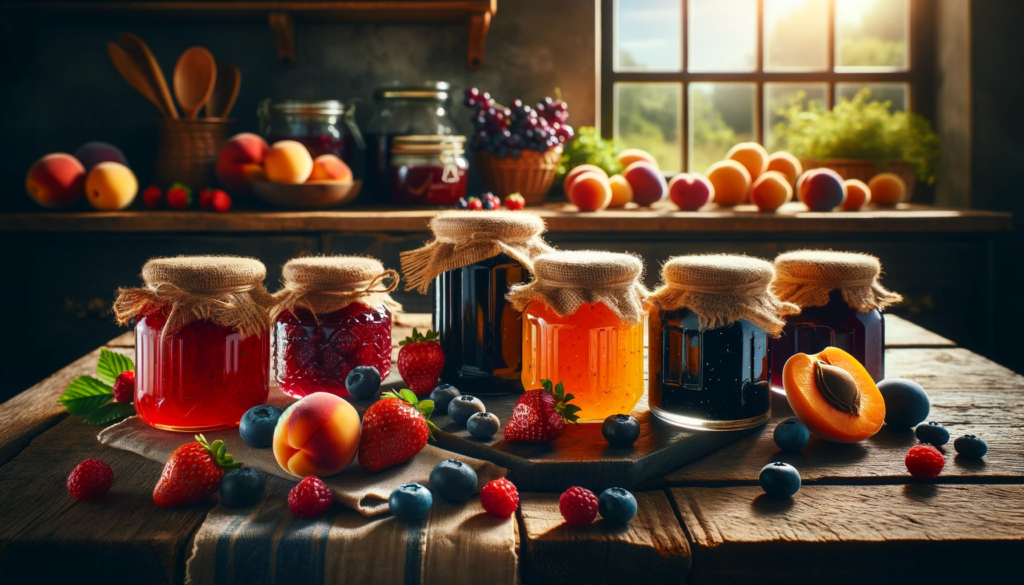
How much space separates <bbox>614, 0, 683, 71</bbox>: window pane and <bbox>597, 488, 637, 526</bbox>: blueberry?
7.89 feet

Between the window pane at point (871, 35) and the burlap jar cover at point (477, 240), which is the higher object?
the window pane at point (871, 35)

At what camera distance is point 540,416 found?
0.81 metres

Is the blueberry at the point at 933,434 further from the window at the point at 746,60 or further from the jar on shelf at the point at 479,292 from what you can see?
the window at the point at 746,60

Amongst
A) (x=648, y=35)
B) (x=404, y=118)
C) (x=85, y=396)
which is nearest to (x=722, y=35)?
(x=648, y=35)

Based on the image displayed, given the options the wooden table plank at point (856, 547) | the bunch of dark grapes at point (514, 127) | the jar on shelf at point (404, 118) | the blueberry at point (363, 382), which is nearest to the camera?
the wooden table plank at point (856, 547)

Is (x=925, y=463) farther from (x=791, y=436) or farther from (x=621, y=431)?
(x=621, y=431)

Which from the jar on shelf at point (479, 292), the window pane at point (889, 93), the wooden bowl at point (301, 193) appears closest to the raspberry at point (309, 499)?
the jar on shelf at point (479, 292)

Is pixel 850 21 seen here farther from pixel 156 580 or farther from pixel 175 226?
pixel 156 580

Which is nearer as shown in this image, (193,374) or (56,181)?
(193,374)

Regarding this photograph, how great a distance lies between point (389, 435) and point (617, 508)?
22cm

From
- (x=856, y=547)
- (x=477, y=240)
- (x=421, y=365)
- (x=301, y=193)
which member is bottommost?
(x=856, y=547)

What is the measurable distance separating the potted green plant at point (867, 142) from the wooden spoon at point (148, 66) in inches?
77.9

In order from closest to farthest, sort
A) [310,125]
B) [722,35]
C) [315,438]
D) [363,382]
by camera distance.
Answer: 1. [315,438]
2. [363,382]
3. [310,125]
4. [722,35]

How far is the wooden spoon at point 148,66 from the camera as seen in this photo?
2449mm
